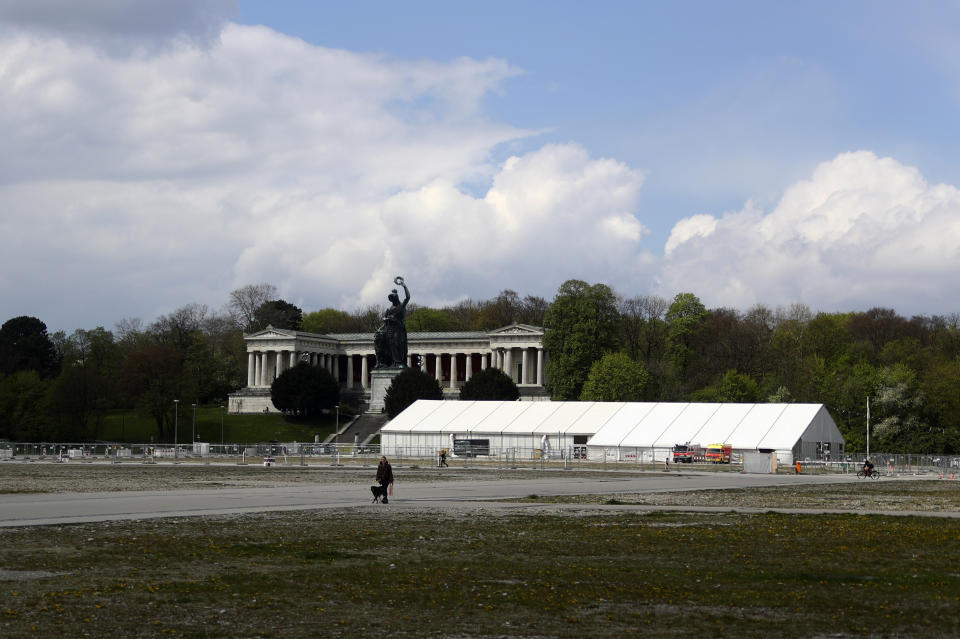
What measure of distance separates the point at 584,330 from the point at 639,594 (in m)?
107

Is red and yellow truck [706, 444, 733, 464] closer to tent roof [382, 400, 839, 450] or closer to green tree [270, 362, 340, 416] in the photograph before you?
tent roof [382, 400, 839, 450]

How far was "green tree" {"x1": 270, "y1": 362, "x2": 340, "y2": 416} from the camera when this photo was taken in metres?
130

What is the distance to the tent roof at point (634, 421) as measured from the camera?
75.8 meters

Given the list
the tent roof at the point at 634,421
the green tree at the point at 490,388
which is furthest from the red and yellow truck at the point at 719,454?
the green tree at the point at 490,388

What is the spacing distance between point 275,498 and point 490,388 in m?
83.3

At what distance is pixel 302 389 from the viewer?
5133 inches

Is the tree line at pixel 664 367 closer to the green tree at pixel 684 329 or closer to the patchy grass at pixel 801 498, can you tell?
the green tree at pixel 684 329

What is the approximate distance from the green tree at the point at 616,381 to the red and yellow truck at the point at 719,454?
34568 millimetres

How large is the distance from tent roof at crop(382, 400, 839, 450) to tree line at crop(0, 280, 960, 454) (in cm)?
1562

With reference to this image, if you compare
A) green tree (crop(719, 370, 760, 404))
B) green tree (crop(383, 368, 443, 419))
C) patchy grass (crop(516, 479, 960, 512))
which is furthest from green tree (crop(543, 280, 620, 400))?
patchy grass (crop(516, 479, 960, 512))

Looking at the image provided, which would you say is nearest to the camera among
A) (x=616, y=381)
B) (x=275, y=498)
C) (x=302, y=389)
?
(x=275, y=498)

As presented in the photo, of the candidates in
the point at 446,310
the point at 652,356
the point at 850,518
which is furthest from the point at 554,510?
the point at 446,310

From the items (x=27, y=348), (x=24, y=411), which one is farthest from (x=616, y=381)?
(x=27, y=348)

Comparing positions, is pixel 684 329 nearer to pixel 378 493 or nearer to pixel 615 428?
pixel 615 428
